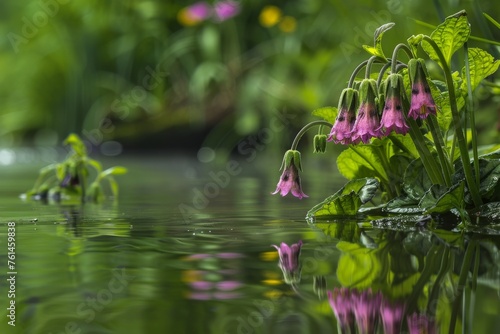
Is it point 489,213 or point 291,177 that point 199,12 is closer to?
point 291,177

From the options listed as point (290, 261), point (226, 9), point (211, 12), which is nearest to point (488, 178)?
point (290, 261)

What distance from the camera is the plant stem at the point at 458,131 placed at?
2.02 meters

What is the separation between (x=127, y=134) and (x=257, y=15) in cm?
156

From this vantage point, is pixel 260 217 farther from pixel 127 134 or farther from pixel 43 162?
pixel 127 134

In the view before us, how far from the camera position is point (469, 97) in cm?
210

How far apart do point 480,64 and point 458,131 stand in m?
0.16

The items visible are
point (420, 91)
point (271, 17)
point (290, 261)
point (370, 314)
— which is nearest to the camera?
point (370, 314)

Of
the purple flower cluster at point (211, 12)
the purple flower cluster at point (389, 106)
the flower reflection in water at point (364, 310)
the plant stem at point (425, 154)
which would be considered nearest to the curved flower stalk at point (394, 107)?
the purple flower cluster at point (389, 106)

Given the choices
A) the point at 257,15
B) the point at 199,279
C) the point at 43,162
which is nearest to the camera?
the point at 199,279

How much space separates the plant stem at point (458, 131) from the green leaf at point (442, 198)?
59mm

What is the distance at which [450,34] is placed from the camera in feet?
6.73

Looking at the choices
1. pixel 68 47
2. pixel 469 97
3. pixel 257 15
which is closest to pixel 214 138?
pixel 257 15

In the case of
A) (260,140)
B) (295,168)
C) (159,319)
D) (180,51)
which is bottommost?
(159,319)

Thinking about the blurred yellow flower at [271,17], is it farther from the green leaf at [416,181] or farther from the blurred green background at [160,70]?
the green leaf at [416,181]
